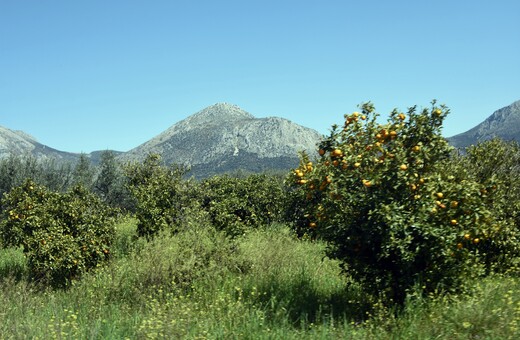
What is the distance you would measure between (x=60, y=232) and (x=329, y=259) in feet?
24.9

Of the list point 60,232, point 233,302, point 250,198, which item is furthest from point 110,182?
point 233,302

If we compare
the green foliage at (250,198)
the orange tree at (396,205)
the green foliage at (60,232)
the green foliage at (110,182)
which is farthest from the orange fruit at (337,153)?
the green foliage at (110,182)

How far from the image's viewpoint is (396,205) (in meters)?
6.00

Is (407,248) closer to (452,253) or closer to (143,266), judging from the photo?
(452,253)

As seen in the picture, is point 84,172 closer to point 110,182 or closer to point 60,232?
point 110,182

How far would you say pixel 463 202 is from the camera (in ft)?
20.5

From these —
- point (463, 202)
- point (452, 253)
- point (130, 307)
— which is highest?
point (463, 202)

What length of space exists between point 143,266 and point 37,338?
4553 mm

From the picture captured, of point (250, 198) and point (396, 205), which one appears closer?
point (396, 205)

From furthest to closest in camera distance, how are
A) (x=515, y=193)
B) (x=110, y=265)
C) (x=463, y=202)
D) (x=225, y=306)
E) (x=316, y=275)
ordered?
(x=110, y=265)
(x=515, y=193)
(x=316, y=275)
(x=225, y=306)
(x=463, y=202)

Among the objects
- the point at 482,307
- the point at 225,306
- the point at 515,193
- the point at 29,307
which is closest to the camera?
the point at 482,307

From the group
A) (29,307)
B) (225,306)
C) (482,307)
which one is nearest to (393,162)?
(482,307)

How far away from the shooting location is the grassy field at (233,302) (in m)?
5.67

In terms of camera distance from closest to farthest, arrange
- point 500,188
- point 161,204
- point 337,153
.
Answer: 1. point 337,153
2. point 500,188
3. point 161,204
